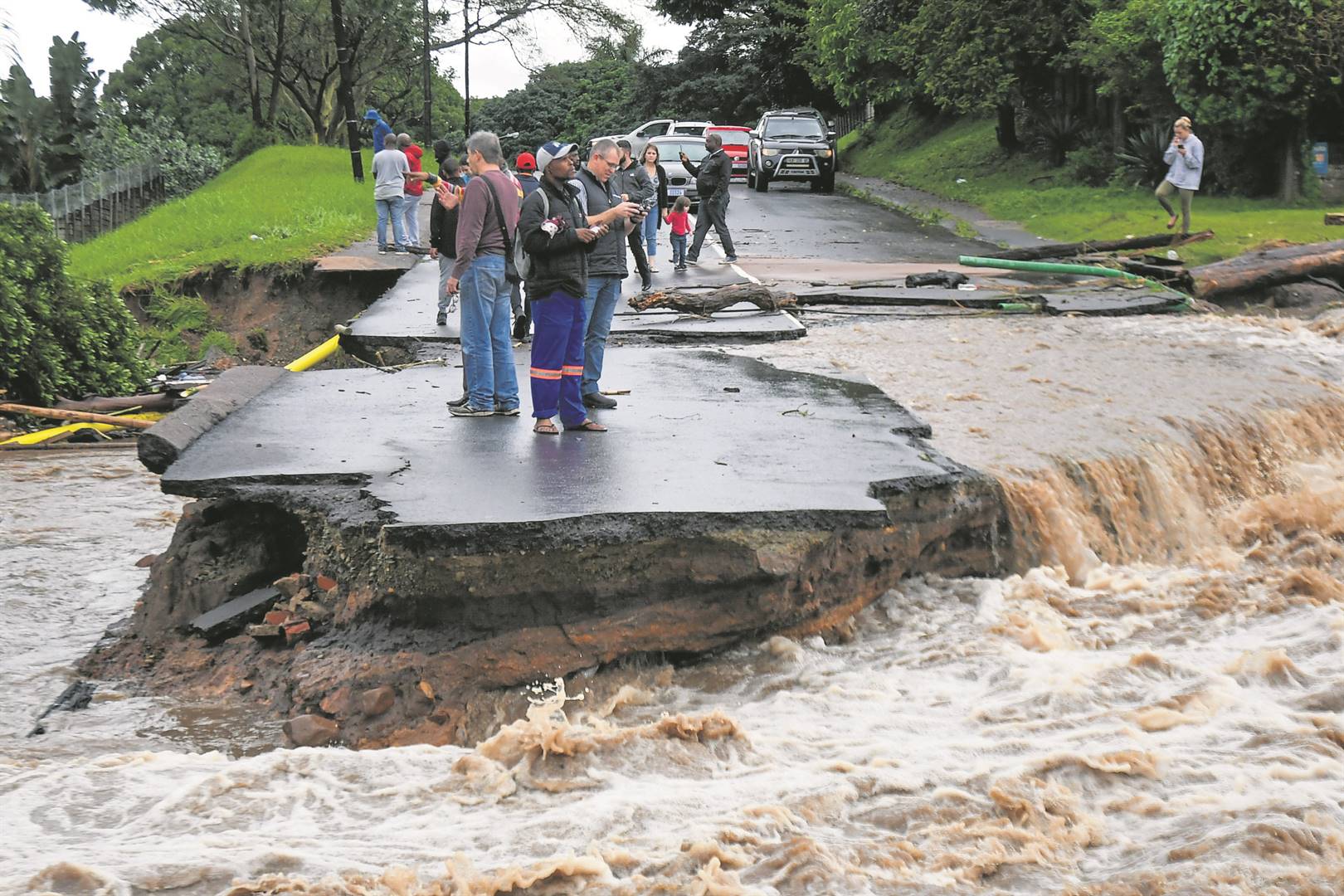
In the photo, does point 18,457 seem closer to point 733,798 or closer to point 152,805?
point 152,805

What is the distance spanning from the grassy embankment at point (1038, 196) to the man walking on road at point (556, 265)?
1339 cm

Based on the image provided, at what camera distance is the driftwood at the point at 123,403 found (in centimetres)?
1390

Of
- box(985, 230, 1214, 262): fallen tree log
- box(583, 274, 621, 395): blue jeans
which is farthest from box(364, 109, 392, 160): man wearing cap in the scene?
box(583, 274, 621, 395): blue jeans

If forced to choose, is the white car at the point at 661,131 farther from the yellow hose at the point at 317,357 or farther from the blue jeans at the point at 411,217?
the yellow hose at the point at 317,357

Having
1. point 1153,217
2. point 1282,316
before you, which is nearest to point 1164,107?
point 1153,217

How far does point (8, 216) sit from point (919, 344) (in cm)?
999

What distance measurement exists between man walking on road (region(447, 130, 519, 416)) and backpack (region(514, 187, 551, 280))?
314 millimetres

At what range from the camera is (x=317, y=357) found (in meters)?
13.0

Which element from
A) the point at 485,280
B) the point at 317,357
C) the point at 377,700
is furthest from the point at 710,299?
the point at 377,700

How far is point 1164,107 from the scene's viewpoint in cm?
2562

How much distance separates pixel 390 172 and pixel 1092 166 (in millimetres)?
15810

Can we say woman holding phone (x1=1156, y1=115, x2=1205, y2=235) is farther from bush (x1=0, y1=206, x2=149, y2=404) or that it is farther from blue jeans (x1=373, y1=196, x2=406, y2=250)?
bush (x1=0, y1=206, x2=149, y2=404)

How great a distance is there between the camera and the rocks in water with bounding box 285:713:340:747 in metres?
6.08

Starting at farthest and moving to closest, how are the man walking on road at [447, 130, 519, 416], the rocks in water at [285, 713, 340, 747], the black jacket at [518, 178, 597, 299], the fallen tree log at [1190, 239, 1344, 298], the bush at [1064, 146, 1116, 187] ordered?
the bush at [1064, 146, 1116, 187]
the fallen tree log at [1190, 239, 1344, 298]
the man walking on road at [447, 130, 519, 416]
the black jacket at [518, 178, 597, 299]
the rocks in water at [285, 713, 340, 747]
